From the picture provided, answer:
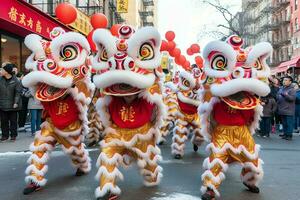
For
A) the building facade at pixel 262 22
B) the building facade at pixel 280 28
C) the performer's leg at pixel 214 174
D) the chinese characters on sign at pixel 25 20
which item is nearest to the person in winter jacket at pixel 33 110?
the chinese characters on sign at pixel 25 20

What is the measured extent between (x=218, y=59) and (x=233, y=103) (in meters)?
0.61

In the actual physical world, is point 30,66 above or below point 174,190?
above

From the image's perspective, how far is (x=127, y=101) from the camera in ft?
19.4

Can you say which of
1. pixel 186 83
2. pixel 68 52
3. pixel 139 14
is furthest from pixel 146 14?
pixel 68 52

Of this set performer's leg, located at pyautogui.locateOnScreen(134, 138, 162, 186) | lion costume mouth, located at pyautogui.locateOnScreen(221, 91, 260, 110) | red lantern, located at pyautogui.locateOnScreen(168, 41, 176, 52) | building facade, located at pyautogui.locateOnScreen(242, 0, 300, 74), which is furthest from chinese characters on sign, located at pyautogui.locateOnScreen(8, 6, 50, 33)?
building facade, located at pyautogui.locateOnScreen(242, 0, 300, 74)

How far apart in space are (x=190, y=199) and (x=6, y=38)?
11483 millimetres

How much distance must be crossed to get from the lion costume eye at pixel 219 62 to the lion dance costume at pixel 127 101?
2.34ft

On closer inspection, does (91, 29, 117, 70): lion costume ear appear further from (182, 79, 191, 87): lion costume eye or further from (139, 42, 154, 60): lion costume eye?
(182, 79, 191, 87): lion costume eye

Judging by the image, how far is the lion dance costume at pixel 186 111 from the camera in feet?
30.1

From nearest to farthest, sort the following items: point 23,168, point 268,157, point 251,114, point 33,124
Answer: point 251,114 → point 23,168 → point 268,157 → point 33,124

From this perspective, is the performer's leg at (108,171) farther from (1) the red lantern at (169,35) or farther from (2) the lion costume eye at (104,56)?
(1) the red lantern at (169,35)

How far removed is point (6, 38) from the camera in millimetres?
15453

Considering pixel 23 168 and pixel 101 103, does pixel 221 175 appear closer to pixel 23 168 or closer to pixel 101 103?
pixel 101 103

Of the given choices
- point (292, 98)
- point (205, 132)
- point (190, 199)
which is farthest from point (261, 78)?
point (292, 98)
